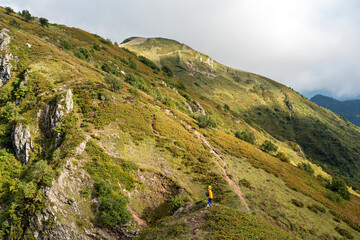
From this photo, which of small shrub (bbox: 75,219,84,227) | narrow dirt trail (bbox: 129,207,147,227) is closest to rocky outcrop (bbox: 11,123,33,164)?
small shrub (bbox: 75,219,84,227)

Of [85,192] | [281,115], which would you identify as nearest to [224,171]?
[85,192]

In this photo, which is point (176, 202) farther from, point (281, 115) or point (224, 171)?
point (281, 115)

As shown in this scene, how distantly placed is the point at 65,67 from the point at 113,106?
25.1m

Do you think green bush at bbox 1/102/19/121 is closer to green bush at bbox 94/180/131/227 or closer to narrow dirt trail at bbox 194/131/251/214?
green bush at bbox 94/180/131/227

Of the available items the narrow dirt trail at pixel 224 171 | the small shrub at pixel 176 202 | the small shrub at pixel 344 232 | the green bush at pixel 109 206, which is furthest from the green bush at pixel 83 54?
the small shrub at pixel 344 232

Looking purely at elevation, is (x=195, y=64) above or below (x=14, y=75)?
above

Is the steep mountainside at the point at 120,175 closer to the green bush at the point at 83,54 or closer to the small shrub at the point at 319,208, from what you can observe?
the small shrub at the point at 319,208

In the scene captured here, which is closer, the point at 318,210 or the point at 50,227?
the point at 50,227

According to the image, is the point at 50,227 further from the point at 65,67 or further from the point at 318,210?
the point at 65,67

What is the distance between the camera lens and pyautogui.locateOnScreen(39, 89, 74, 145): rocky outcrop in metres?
28.5

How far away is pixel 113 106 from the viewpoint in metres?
36.2

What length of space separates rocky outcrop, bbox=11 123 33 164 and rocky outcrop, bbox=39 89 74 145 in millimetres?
2488

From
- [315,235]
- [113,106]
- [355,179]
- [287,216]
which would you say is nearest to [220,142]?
[287,216]

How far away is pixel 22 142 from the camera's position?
28125 mm
